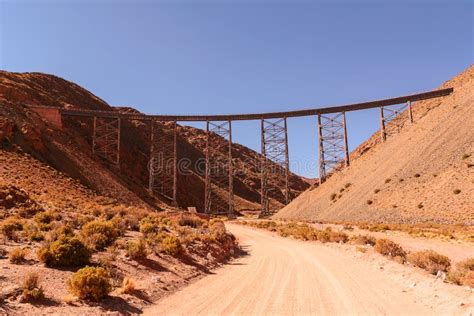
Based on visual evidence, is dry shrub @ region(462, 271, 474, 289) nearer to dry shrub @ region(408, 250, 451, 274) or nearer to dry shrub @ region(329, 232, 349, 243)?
dry shrub @ region(408, 250, 451, 274)

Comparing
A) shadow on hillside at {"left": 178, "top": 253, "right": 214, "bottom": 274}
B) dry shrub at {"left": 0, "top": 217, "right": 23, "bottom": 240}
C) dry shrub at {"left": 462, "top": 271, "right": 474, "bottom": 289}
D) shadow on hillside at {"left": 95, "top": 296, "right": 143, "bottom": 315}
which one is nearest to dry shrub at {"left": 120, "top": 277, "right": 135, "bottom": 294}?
shadow on hillside at {"left": 95, "top": 296, "right": 143, "bottom": 315}

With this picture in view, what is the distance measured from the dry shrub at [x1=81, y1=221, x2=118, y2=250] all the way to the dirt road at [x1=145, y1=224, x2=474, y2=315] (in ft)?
12.4

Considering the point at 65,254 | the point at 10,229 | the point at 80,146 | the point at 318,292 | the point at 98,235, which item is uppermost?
the point at 80,146

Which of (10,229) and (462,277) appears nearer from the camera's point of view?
(462,277)

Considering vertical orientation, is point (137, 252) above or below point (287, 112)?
below

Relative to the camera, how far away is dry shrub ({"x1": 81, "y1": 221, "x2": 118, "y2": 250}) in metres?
12.5

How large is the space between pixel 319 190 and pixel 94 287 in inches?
1785

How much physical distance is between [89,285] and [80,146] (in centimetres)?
4719

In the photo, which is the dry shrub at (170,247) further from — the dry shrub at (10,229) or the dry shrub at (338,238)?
the dry shrub at (338,238)

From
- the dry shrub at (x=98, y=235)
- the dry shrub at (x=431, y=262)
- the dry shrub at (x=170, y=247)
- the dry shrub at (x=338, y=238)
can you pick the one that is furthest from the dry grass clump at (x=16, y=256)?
the dry shrub at (x=338, y=238)

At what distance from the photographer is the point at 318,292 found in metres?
9.73

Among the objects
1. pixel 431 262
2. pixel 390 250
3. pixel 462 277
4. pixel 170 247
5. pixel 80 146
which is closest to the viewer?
pixel 462 277

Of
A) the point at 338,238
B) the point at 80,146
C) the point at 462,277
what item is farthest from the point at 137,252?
the point at 80,146

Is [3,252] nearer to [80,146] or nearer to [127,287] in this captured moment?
[127,287]
